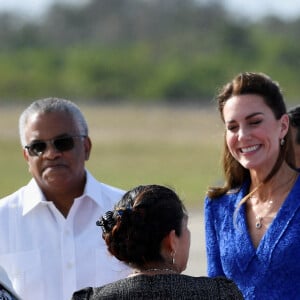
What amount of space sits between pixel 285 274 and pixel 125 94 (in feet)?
222

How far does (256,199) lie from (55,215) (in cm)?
101

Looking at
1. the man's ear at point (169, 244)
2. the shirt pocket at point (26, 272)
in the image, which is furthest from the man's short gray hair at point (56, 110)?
the man's ear at point (169, 244)

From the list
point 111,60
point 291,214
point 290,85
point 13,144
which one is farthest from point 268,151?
point 111,60

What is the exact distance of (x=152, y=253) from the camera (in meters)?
4.04

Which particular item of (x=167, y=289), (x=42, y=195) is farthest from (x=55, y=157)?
(x=167, y=289)

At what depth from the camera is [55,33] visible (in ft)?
334

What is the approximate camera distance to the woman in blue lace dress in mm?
4910

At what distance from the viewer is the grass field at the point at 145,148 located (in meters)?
30.4

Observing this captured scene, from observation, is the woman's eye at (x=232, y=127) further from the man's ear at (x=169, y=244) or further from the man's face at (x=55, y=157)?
the man's ear at (x=169, y=244)

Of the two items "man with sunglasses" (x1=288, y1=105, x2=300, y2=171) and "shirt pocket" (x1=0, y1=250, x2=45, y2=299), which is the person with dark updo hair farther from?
"man with sunglasses" (x1=288, y1=105, x2=300, y2=171)

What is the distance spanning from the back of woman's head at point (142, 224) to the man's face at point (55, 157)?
1.26 meters

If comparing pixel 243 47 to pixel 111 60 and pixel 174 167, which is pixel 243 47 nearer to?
pixel 111 60

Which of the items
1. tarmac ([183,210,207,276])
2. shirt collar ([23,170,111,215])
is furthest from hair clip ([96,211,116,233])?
tarmac ([183,210,207,276])

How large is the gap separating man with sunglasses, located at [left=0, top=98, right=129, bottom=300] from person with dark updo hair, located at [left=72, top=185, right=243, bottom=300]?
3.52 feet
